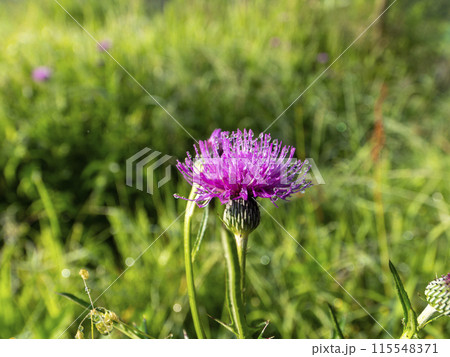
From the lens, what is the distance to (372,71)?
2.66m

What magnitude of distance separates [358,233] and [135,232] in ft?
2.47

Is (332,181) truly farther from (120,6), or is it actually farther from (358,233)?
(120,6)

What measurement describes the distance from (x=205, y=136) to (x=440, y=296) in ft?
5.33

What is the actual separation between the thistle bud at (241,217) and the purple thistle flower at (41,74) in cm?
175

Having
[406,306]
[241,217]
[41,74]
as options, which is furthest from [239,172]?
[41,74]

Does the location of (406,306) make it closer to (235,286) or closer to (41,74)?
(235,286)

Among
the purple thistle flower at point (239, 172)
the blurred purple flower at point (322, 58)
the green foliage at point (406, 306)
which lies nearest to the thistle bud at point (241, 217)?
the purple thistle flower at point (239, 172)

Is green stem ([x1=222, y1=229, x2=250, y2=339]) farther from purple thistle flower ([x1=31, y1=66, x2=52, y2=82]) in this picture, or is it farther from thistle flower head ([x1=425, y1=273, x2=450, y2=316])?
purple thistle flower ([x1=31, y1=66, x2=52, y2=82])

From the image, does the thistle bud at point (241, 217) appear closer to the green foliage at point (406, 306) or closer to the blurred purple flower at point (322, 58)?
the green foliage at point (406, 306)

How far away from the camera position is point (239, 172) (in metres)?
0.51

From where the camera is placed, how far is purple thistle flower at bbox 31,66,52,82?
200cm

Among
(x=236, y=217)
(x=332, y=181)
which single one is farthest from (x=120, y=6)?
(x=236, y=217)

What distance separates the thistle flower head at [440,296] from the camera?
0.45 metres
